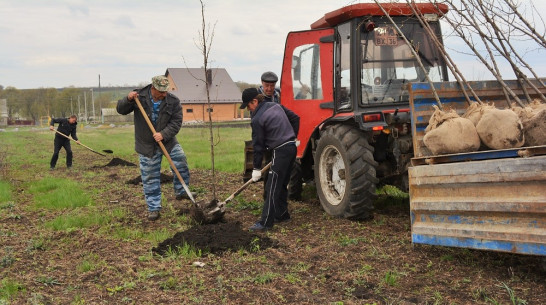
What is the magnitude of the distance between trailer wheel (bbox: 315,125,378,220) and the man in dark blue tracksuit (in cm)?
47

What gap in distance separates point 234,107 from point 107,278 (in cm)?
5667

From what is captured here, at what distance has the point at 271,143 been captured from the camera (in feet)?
20.2

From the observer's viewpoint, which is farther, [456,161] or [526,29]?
[526,29]

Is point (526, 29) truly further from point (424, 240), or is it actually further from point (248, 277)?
point (248, 277)

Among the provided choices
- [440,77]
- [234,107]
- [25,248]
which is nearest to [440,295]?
[440,77]

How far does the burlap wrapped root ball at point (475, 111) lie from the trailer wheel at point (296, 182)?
3.01 metres

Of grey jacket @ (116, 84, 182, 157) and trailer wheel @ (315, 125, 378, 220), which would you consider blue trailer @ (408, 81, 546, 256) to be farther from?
grey jacket @ (116, 84, 182, 157)

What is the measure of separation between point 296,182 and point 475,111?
3.39 meters

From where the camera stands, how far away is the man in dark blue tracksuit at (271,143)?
6.08 metres

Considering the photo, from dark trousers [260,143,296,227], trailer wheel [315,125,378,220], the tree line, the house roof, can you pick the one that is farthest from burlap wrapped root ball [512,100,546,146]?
the tree line

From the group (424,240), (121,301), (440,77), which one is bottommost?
(121,301)

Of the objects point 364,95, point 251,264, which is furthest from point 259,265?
point 364,95

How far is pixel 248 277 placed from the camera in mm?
4301

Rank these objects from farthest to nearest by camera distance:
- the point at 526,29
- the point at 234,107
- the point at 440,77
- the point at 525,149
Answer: the point at 234,107, the point at 440,77, the point at 526,29, the point at 525,149
